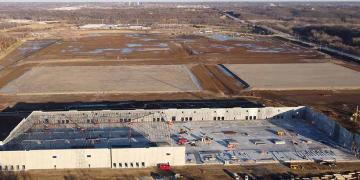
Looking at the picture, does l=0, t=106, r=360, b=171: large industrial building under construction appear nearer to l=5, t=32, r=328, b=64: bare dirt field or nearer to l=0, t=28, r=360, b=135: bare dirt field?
l=0, t=28, r=360, b=135: bare dirt field

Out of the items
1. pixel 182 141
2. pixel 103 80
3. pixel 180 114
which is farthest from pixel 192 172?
pixel 103 80

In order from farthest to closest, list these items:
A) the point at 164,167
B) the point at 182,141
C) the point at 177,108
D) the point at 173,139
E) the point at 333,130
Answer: the point at 177,108 → the point at 333,130 → the point at 173,139 → the point at 182,141 → the point at 164,167

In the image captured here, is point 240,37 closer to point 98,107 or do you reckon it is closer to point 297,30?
point 297,30

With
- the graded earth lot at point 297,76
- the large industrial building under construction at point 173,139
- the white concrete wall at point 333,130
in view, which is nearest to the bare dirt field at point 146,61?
the graded earth lot at point 297,76

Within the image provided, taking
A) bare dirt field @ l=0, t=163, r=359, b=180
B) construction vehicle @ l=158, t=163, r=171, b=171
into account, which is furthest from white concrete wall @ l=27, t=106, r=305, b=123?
bare dirt field @ l=0, t=163, r=359, b=180

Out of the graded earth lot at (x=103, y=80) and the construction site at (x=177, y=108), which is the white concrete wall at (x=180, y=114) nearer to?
the construction site at (x=177, y=108)

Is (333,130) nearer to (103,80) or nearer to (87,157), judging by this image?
(87,157)
